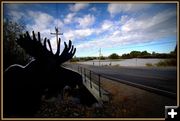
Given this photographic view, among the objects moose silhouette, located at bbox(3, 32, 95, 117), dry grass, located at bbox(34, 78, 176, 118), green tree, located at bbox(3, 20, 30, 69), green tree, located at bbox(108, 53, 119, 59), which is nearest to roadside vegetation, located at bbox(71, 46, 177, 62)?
green tree, located at bbox(108, 53, 119, 59)

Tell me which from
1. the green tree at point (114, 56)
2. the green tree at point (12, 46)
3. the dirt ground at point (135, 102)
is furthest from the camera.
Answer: the green tree at point (114, 56)

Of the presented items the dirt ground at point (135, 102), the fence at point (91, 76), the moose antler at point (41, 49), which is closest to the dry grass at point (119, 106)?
the dirt ground at point (135, 102)

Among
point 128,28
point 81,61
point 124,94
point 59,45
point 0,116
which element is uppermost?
point 128,28

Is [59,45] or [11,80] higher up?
[59,45]

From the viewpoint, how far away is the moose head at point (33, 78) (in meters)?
3.04

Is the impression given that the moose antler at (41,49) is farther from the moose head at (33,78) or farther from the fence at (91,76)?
the fence at (91,76)

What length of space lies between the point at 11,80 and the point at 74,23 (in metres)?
0.99

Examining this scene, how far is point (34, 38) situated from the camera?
304cm

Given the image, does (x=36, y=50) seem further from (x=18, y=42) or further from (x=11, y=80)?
(x=11, y=80)

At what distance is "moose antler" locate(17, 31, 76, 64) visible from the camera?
304 cm

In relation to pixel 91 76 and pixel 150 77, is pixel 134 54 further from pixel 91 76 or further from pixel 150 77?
pixel 91 76

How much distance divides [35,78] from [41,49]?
35cm

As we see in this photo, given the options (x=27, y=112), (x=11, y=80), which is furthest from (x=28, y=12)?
(x=27, y=112)

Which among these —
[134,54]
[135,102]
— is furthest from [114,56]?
[135,102]
